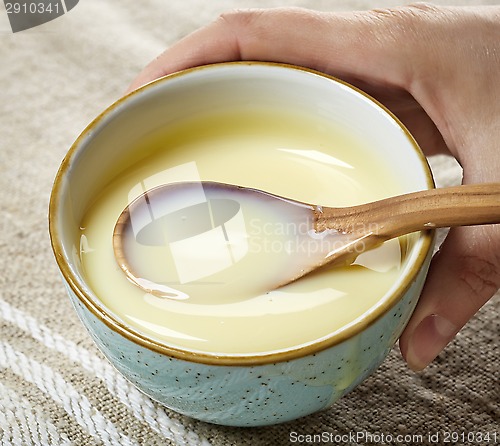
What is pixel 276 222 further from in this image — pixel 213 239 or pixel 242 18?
pixel 242 18

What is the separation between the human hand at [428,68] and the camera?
29.7 inches

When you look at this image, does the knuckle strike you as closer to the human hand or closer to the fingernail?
the human hand

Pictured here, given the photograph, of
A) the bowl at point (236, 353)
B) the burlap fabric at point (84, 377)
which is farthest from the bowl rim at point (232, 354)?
the burlap fabric at point (84, 377)

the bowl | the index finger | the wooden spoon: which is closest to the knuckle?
the index finger

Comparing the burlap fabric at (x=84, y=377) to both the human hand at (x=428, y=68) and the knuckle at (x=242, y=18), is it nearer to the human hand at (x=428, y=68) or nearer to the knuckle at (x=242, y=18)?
the human hand at (x=428, y=68)

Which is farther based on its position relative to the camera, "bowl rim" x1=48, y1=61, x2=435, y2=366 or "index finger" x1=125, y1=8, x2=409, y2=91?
"index finger" x1=125, y1=8, x2=409, y2=91

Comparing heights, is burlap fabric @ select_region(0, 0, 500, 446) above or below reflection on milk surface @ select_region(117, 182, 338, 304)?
below

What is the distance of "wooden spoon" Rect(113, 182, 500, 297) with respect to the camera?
2.19 ft

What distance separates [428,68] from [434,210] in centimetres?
25

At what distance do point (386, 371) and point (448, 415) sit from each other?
0.08 m

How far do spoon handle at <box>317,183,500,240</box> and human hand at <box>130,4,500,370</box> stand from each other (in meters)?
0.09

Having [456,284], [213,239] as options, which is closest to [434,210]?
[456,284]

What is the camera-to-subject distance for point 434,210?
0.67m

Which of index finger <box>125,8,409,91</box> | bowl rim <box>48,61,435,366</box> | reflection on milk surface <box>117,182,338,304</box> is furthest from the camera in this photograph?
index finger <box>125,8,409,91</box>
